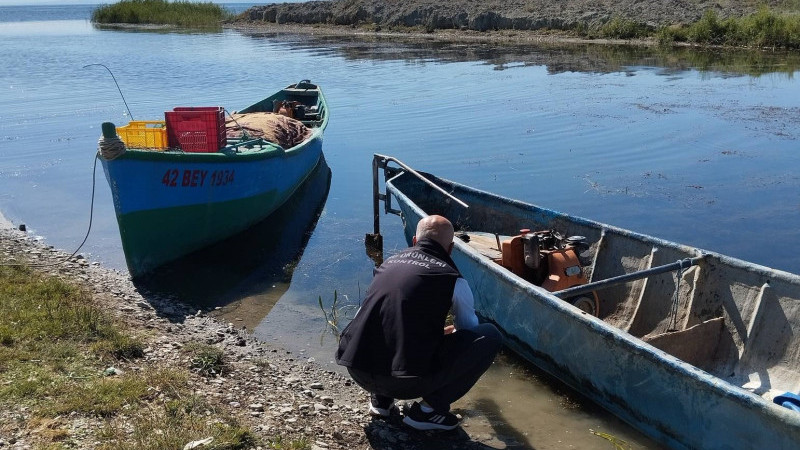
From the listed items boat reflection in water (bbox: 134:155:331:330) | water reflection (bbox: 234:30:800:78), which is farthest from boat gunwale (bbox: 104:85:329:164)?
water reflection (bbox: 234:30:800:78)

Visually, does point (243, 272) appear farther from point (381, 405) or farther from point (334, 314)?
point (381, 405)

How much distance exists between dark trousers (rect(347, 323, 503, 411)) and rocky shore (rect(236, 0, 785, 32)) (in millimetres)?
41953

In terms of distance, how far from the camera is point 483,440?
21.0 feet

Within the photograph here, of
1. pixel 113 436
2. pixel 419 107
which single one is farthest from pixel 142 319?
pixel 419 107

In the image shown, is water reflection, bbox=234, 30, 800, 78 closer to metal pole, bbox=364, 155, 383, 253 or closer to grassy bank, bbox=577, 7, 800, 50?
grassy bank, bbox=577, 7, 800, 50

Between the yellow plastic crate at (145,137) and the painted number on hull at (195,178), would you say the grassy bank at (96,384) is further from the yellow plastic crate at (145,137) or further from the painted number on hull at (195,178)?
the yellow plastic crate at (145,137)

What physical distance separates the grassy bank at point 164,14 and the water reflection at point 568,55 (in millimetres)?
23715

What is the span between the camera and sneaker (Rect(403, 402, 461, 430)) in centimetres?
615

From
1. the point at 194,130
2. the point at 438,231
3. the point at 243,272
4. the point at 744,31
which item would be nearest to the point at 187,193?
the point at 194,130

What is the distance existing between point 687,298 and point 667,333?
0.83 metres

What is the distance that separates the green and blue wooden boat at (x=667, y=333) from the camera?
5.54 m

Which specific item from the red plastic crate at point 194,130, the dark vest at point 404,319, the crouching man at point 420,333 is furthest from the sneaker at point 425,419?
the red plastic crate at point 194,130

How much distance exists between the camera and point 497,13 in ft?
175

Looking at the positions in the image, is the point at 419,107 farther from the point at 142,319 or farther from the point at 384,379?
the point at 384,379
